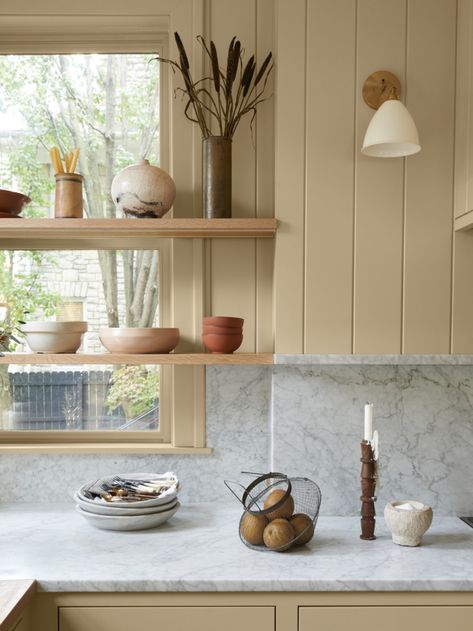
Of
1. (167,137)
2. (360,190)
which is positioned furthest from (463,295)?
(167,137)

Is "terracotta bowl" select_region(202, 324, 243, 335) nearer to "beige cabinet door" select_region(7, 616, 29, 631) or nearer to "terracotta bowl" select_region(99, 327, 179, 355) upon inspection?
"terracotta bowl" select_region(99, 327, 179, 355)

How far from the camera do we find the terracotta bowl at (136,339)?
1994mm

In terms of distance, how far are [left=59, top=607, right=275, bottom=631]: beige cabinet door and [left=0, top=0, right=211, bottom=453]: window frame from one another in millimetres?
664

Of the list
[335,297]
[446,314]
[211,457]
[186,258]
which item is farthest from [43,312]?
[446,314]

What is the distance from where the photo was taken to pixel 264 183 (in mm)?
2203

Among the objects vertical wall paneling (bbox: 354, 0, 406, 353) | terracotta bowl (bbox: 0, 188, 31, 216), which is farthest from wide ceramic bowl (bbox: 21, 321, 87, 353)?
vertical wall paneling (bbox: 354, 0, 406, 353)

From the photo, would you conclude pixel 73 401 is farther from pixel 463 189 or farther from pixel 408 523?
pixel 463 189

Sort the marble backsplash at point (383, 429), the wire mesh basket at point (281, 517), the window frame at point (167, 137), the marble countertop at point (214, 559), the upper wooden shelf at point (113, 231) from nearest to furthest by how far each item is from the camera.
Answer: the marble countertop at point (214, 559), the wire mesh basket at point (281, 517), the upper wooden shelf at point (113, 231), the marble backsplash at point (383, 429), the window frame at point (167, 137)

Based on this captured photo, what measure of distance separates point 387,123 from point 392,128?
0.08 ft

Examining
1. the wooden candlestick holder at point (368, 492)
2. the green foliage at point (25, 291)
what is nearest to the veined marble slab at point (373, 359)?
the wooden candlestick holder at point (368, 492)

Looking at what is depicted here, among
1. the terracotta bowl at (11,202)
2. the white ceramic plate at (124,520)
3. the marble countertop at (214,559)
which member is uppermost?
the terracotta bowl at (11,202)

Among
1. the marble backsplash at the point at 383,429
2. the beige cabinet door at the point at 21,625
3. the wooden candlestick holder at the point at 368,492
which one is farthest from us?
the marble backsplash at the point at 383,429

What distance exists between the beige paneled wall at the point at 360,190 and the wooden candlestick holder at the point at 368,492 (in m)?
0.33

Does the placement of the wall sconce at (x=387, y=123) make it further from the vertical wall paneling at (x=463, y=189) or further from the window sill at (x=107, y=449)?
the window sill at (x=107, y=449)
